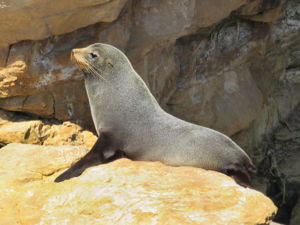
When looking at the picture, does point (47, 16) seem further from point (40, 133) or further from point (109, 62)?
point (40, 133)

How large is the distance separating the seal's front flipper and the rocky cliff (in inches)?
65.2

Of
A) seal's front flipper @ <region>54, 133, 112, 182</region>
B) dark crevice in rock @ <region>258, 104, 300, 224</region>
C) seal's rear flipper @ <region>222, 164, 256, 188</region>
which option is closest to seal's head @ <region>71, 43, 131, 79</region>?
seal's front flipper @ <region>54, 133, 112, 182</region>

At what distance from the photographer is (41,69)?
5.32 metres

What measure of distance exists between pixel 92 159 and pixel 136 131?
24.0 inches

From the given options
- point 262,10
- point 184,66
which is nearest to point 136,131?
point 184,66

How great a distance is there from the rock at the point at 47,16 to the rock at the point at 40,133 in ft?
4.07

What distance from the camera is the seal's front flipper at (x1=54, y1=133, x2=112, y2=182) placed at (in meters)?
3.78

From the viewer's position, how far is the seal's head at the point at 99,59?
178 inches

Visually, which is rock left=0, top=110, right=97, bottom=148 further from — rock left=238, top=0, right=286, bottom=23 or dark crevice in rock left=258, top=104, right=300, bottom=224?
dark crevice in rock left=258, top=104, right=300, bottom=224

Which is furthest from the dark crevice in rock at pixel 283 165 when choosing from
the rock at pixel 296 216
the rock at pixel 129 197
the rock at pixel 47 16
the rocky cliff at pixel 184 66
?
the rock at pixel 47 16

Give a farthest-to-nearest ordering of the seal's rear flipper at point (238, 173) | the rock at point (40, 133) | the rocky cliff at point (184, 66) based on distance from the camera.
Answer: the rock at point (40, 133)
the rocky cliff at point (184, 66)
the seal's rear flipper at point (238, 173)

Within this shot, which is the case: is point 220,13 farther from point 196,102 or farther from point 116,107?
point 116,107

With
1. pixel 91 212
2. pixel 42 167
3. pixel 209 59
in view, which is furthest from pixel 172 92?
pixel 91 212

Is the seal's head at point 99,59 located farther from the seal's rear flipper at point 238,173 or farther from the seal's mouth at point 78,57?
the seal's rear flipper at point 238,173
